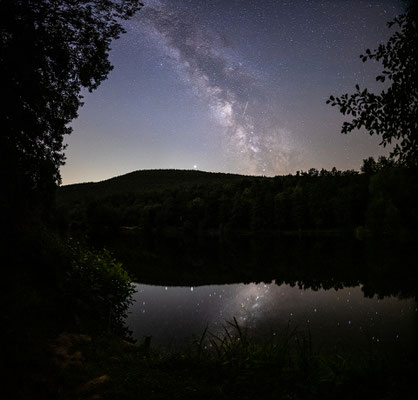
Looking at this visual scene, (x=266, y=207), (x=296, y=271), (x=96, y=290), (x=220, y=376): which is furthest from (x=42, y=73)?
(x=266, y=207)

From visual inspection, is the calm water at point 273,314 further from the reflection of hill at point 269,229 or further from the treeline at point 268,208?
the treeline at point 268,208

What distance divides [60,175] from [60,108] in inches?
105

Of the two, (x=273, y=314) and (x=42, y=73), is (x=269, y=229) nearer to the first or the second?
(x=273, y=314)

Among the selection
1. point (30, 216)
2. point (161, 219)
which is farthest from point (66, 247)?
point (161, 219)

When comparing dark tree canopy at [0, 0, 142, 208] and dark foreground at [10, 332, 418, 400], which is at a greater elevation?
dark tree canopy at [0, 0, 142, 208]

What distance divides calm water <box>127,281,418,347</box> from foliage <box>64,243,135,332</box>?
2465 millimetres

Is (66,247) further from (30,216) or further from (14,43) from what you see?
(14,43)

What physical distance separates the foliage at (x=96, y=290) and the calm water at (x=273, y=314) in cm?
246

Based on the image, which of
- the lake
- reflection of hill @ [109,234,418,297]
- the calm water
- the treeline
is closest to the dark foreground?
the lake

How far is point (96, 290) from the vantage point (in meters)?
11.3

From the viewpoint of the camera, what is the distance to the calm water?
14.3 meters

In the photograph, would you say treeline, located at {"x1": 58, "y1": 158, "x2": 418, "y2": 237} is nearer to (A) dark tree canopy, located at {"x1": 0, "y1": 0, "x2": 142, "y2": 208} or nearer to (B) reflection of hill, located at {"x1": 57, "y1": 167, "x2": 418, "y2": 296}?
(B) reflection of hill, located at {"x1": 57, "y1": 167, "x2": 418, "y2": 296}

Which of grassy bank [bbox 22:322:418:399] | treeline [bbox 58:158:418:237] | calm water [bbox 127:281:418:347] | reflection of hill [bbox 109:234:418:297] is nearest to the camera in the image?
grassy bank [bbox 22:322:418:399]

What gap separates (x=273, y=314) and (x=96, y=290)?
10.5 m
